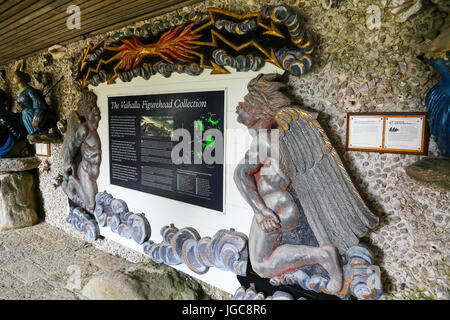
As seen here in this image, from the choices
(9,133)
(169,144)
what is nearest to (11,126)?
(9,133)

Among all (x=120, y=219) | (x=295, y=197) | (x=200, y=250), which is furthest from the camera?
(x=120, y=219)

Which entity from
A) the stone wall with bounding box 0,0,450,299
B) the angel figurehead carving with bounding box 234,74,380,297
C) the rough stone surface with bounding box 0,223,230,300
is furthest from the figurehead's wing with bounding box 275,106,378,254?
the rough stone surface with bounding box 0,223,230,300

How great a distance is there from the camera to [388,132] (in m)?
1.42

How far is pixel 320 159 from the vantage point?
153 cm

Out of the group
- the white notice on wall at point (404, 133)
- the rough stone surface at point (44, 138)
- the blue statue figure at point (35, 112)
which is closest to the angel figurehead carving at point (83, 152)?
the rough stone surface at point (44, 138)

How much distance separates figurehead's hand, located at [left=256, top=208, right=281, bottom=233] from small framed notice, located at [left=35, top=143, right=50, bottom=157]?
3.46 meters

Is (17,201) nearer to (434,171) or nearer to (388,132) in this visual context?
(388,132)

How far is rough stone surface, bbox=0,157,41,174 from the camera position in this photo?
12.4 ft

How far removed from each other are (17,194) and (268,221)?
12.9 feet

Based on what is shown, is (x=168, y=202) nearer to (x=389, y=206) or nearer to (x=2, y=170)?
(x=389, y=206)

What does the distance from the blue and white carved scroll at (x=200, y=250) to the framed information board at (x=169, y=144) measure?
0.25 m

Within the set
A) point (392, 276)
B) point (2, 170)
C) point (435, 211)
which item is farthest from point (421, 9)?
point (2, 170)

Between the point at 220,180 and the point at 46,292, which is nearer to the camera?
the point at 220,180

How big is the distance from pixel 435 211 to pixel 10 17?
375 cm
